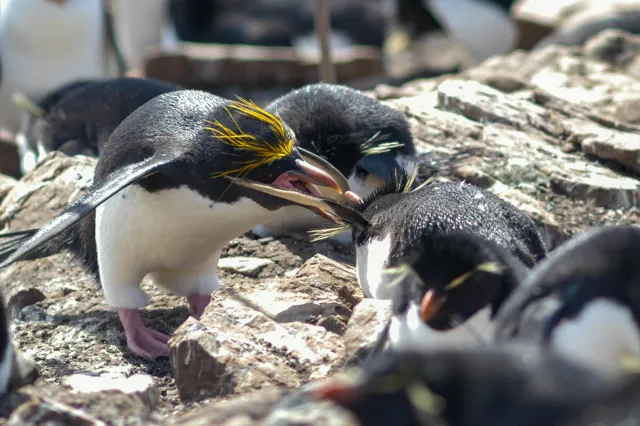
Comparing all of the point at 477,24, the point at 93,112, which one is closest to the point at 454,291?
the point at 93,112

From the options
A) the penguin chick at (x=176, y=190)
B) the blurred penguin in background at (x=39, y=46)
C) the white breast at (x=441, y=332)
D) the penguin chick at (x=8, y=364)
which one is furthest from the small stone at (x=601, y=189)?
the blurred penguin in background at (x=39, y=46)

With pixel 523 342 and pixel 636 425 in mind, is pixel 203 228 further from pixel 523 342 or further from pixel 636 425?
pixel 636 425

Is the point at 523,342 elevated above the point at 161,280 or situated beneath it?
elevated above

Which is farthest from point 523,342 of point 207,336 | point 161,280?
point 161,280

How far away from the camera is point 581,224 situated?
184 inches

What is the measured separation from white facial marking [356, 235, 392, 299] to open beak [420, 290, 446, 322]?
1.84ft

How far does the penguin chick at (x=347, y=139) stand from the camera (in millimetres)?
4555

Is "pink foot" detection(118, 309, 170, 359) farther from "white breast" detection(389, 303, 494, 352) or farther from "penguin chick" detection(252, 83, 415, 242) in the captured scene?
"white breast" detection(389, 303, 494, 352)

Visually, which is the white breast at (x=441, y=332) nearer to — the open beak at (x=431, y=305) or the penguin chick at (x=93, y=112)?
the open beak at (x=431, y=305)

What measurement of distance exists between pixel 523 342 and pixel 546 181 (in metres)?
2.47

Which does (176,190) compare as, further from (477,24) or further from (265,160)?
(477,24)

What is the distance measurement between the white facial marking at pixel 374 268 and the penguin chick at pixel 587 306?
2.83ft

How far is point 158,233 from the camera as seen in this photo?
3754mm

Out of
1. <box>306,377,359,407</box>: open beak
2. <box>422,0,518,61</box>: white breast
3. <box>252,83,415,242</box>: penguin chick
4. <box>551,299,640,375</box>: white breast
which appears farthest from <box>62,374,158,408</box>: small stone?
<box>422,0,518,61</box>: white breast
